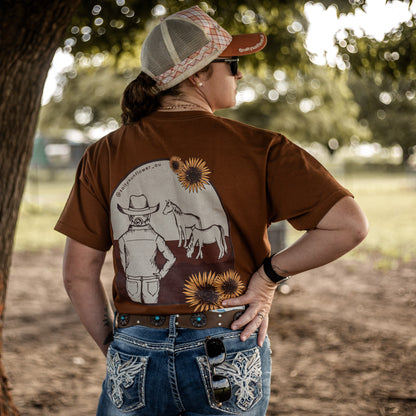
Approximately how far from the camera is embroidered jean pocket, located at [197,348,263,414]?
1.45m

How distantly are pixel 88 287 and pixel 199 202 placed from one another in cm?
55

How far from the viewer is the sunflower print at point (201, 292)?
1501 mm

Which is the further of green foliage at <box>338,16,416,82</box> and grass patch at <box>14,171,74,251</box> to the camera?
grass patch at <box>14,171,74,251</box>

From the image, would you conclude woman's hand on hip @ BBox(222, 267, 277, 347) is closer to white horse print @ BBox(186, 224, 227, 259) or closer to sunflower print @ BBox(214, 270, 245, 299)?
sunflower print @ BBox(214, 270, 245, 299)

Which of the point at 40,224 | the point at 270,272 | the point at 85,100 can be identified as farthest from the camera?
the point at 85,100

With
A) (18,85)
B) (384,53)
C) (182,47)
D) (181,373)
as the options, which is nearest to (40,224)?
(384,53)

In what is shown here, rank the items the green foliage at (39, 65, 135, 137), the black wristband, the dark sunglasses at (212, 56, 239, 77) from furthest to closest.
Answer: the green foliage at (39, 65, 135, 137) < the dark sunglasses at (212, 56, 239, 77) < the black wristband

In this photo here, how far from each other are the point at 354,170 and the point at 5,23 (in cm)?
4354

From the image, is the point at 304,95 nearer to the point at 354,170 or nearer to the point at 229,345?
the point at 229,345

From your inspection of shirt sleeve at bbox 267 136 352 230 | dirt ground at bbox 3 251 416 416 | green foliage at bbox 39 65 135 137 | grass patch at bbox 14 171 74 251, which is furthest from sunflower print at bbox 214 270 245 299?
green foliage at bbox 39 65 135 137

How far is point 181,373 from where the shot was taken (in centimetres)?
146

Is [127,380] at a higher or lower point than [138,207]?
lower

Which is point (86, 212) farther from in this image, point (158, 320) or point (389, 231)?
point (389, 231)

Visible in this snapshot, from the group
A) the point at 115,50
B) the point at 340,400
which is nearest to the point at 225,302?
the point at 340,400
